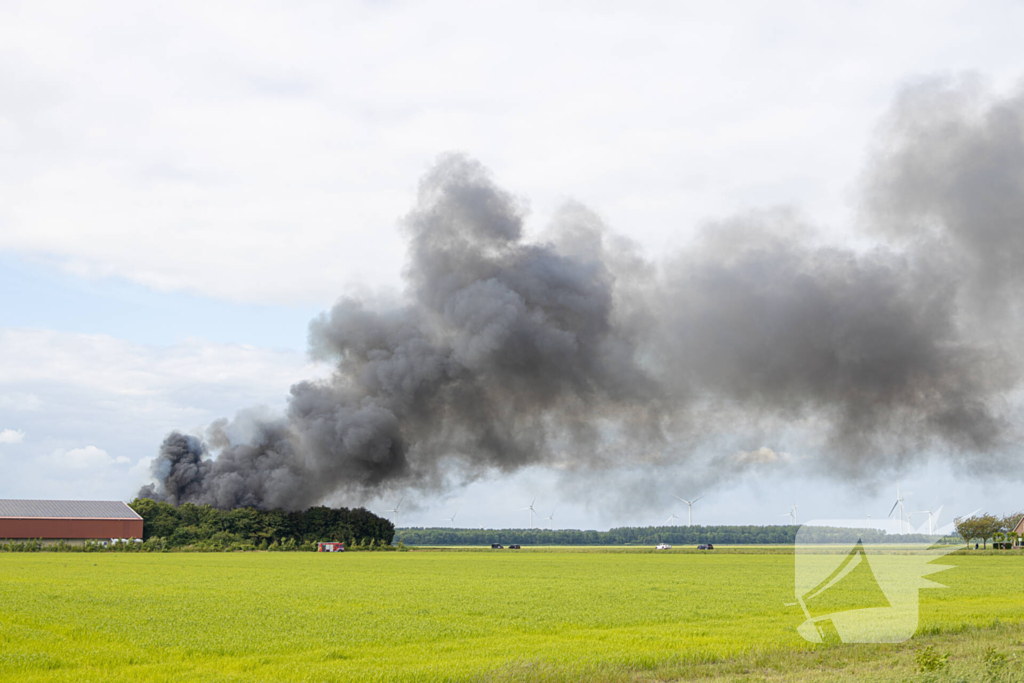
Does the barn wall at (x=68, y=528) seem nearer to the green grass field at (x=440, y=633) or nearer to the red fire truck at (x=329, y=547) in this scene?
the red fire truck at (x=329, y=547)

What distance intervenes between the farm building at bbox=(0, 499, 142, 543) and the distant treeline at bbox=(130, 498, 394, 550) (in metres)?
2.54

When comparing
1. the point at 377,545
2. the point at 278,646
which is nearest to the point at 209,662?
the point at 278,646

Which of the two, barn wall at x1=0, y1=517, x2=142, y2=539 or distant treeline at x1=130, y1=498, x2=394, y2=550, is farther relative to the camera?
distant treeline at x1=130, y1=498, x2=394, y2=550

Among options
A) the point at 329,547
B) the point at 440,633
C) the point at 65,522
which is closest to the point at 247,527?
the point at 329,547

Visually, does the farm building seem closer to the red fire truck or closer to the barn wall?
the barn wall

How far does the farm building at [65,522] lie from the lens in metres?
104

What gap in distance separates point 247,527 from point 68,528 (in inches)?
924

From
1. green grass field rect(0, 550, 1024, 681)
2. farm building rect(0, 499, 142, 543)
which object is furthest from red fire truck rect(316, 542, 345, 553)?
green grass field rect(0, 550, 1024, 681)

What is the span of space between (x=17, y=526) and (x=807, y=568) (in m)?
116

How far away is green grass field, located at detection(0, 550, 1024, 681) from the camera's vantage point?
17547 millimetres

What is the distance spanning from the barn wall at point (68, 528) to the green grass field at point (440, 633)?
73.9m

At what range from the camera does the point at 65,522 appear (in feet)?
353

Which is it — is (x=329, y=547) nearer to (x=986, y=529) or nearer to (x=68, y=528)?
(x=68, y=528)

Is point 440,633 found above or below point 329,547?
above
